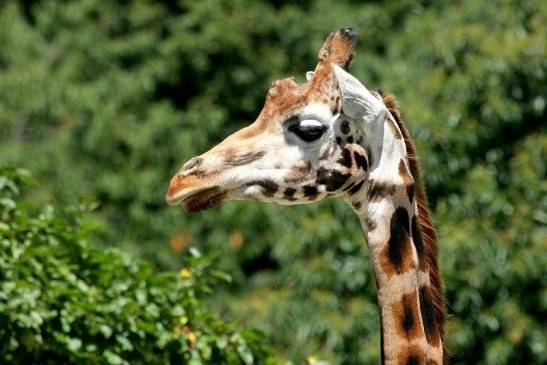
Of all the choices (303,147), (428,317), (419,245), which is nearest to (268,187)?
(303,147)

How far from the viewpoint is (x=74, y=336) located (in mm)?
6023

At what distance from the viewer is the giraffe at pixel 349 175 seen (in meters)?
4.73

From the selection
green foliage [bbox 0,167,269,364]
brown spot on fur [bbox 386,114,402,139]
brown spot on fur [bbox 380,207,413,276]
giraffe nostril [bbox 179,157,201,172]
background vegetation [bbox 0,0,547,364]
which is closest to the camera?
giraffe nostril [bbox 179,157,201,172]

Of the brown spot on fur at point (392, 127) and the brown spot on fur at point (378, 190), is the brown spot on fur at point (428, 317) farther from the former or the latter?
the brown spot on fur at point (392, 127)

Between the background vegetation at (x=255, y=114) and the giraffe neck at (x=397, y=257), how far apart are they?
3.29m

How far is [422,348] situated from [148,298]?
1.82 metres

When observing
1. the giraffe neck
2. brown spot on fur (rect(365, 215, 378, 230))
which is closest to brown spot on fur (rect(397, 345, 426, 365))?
the giraffe neck

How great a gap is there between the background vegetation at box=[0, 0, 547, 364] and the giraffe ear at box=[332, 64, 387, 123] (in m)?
3.39

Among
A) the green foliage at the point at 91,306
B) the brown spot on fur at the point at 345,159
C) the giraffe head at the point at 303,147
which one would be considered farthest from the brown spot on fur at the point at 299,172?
the green foliage at the point at 91,306

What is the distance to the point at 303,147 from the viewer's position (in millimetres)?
4809

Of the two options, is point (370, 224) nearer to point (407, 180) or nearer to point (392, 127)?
point (407, 180)

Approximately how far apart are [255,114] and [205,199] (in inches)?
409

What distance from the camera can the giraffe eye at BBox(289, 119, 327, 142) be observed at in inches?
189

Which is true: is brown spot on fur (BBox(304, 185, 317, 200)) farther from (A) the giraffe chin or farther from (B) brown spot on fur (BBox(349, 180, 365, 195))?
(A) the giraffe chin
